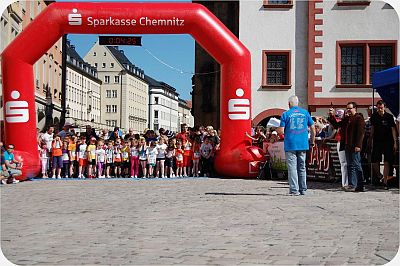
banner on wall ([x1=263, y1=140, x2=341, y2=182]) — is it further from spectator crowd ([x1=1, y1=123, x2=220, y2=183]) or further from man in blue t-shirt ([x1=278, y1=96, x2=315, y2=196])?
man in blue t-shirt ([x1=278, y1=96, x2=315, y2=196])

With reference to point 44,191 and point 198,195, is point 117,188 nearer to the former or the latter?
point 44,191

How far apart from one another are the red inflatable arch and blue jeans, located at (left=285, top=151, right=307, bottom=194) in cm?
617

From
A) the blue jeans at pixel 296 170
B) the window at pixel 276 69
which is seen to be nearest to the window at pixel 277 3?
the window at pixel 276 69

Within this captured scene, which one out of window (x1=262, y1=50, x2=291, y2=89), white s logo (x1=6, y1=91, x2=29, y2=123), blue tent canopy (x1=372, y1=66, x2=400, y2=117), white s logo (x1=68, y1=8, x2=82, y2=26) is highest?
white s logo (x1=68, y1=8, x2=82, y2=26)

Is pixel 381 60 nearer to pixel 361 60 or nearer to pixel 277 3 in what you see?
pixel 361 60

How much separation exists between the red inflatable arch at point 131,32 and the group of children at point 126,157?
3.55ft

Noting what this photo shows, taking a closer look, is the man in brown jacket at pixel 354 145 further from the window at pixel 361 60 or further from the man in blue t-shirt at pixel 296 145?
the window at pixel 361 60

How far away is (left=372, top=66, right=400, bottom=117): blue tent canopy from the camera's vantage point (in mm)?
14406

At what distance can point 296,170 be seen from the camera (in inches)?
463

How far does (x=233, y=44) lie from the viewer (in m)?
18.5

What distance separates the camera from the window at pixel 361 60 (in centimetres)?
2644

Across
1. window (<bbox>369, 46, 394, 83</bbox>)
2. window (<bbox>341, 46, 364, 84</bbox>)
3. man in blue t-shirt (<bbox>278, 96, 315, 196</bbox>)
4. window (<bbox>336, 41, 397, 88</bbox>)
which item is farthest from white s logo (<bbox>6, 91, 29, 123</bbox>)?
window (<bbox>369, 46, 394, 83</bbox>)

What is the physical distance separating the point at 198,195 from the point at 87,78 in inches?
4130

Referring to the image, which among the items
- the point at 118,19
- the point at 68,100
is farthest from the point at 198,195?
the point at 68,100
